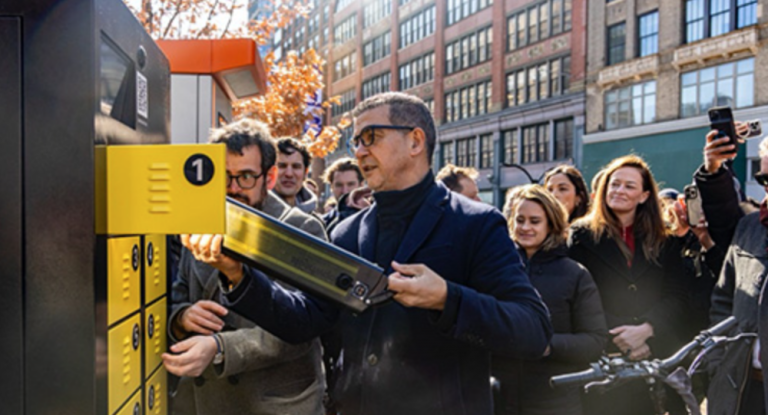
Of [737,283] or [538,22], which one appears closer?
[737,283]

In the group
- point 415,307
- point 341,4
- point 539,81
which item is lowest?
→ point 415,307

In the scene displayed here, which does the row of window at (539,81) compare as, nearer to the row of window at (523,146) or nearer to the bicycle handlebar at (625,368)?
the row of window at (523,146)

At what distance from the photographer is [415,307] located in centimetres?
232

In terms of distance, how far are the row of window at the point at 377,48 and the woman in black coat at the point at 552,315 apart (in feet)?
131

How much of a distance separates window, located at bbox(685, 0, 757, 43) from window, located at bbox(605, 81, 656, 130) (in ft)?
7.76

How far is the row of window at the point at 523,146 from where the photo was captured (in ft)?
96.9

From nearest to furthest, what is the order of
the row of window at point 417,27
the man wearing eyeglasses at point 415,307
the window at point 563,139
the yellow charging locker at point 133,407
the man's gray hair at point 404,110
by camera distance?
1. the yellow charging locker at point 133,407
2. the man wearing eyeglasses at point 415,307
3. the man's gray hair at point 404,110
4. the window at point 563,139
5. the row of window at point 417,27

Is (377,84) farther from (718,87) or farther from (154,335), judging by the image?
(154,335)

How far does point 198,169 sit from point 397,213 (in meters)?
1.33

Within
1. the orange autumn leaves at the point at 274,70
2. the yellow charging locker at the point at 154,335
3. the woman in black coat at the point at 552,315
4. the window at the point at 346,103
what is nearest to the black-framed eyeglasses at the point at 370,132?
the yellow charging locker at the point at 154,335

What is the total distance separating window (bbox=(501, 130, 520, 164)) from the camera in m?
32.2

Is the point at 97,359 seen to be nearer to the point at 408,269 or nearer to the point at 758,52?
the point at 408,269

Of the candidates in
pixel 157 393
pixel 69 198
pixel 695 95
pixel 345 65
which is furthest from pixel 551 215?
pixel 345 65

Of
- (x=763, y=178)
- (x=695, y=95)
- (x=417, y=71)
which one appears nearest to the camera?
(x=763, y=178)
